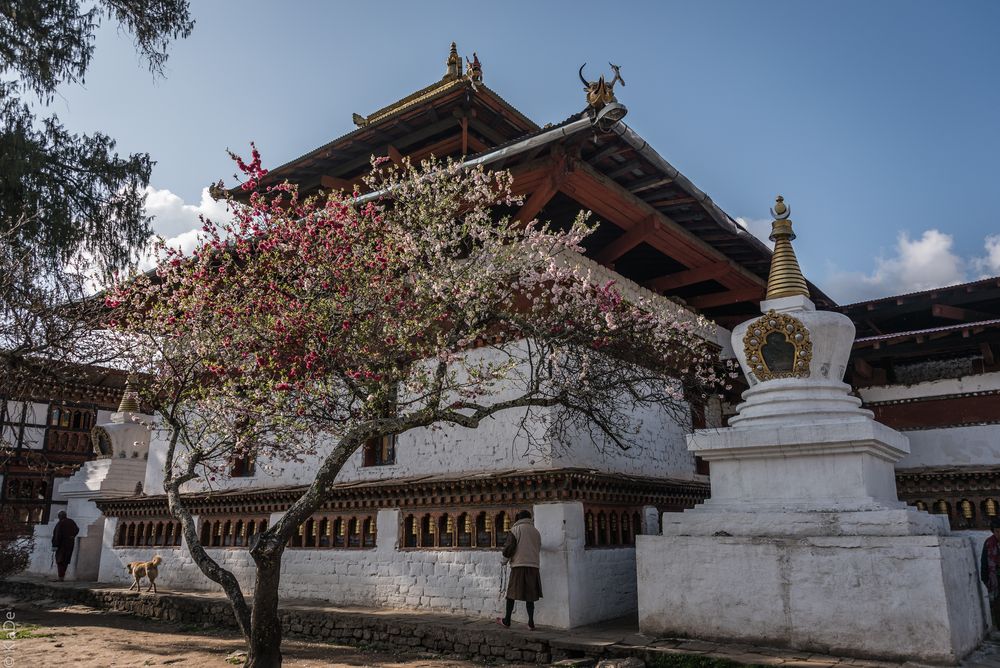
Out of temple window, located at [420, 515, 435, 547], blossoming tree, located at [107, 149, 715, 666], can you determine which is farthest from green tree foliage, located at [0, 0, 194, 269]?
temple window, located at [420, 515, 435, 547]

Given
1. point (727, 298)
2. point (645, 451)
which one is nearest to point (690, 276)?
point (727, 298)

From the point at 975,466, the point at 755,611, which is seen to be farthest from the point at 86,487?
the point at 975,466

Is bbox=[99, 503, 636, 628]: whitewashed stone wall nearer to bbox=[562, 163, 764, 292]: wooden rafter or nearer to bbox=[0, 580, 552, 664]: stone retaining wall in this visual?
bbox=[0, 580, 552, 664]: stone retaining wall

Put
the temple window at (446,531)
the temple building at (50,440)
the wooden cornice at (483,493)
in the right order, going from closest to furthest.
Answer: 1. the wooden cornice at (483,493)
2. the temple window at (446,531)
3. the temple building at (50,440)

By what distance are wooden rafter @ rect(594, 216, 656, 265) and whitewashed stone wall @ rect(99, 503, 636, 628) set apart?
14.9 ft

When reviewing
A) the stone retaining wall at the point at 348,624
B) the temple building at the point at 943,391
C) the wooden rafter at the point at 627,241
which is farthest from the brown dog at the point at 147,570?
the temple building at the point at 943,391

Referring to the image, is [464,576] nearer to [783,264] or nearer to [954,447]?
[783,264]

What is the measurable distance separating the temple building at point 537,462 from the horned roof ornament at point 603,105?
0.06ft

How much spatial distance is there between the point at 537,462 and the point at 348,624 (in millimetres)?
3113

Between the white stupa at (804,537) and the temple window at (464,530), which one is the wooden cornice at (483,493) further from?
the white stupa at (804,537)

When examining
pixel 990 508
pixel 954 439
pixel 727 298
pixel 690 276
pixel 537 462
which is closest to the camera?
pixel 537 462

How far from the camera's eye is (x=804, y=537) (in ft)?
22.7

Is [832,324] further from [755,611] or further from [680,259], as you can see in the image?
[680,259]

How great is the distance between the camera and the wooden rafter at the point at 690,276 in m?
12.9
